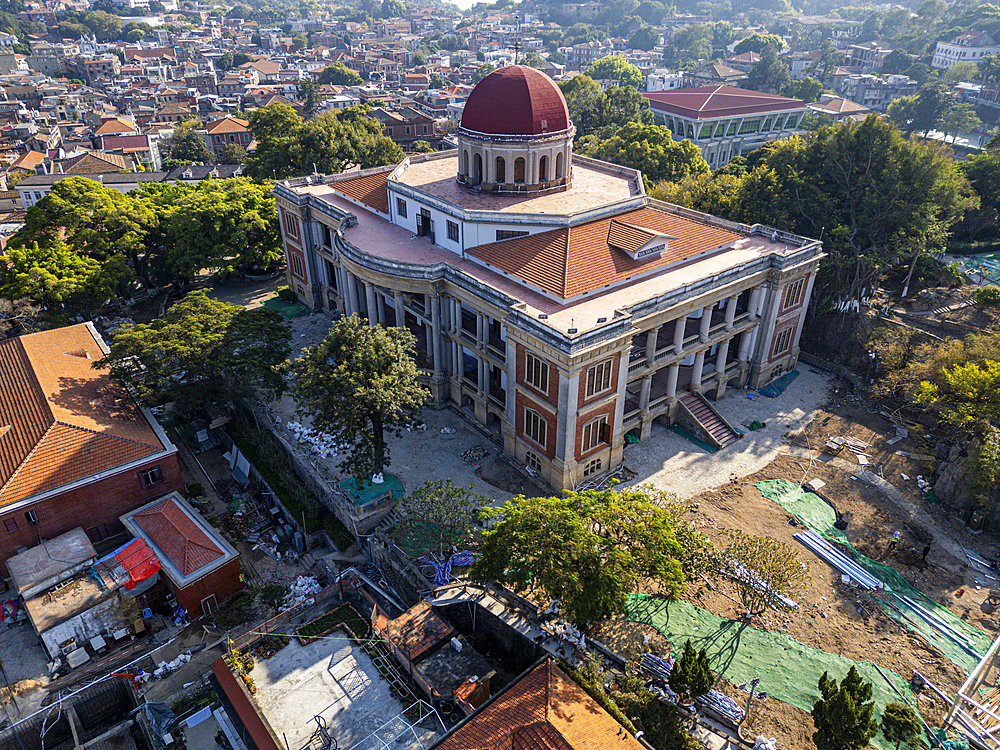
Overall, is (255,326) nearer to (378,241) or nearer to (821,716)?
(378,241)

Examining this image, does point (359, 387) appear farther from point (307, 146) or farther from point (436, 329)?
point (307, 146)

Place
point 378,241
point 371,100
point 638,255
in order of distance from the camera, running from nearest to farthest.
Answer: point 638,255 → point 378,241 → point 371,100

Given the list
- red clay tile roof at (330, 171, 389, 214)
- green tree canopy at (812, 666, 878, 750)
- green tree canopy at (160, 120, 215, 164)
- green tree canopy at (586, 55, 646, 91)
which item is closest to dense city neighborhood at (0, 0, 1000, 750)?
green tree canopy at (812, 666, 878, 750)

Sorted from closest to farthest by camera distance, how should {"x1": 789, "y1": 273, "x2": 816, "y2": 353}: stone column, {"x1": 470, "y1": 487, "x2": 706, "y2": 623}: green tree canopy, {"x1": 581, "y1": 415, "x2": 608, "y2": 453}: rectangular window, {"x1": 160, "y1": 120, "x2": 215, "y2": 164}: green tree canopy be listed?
{"x1": 470, "y1": 487, "x2": 706, "y2": 623}: green tree canopy → {"x1": 581, "y1": 415, "x2": 608, "y2": 453}: rectangular window → {"x1": 789, "y1": 273, "x2": 816, "y2": 353}: stone column → {"x1": 160, "y1": 120, "x2": 215, "y2": 164}: green tree canopy

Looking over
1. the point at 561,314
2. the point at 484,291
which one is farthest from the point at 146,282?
the point at 561,314

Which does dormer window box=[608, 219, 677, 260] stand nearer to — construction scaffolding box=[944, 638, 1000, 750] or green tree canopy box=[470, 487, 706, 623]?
green tree canopy box=[470, 487, 706, 623]

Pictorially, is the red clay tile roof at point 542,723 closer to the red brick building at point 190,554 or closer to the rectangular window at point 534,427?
the rectangular window at point 534,427

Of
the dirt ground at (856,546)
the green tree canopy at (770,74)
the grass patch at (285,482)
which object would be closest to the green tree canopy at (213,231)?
the grass patch at (285,482)
